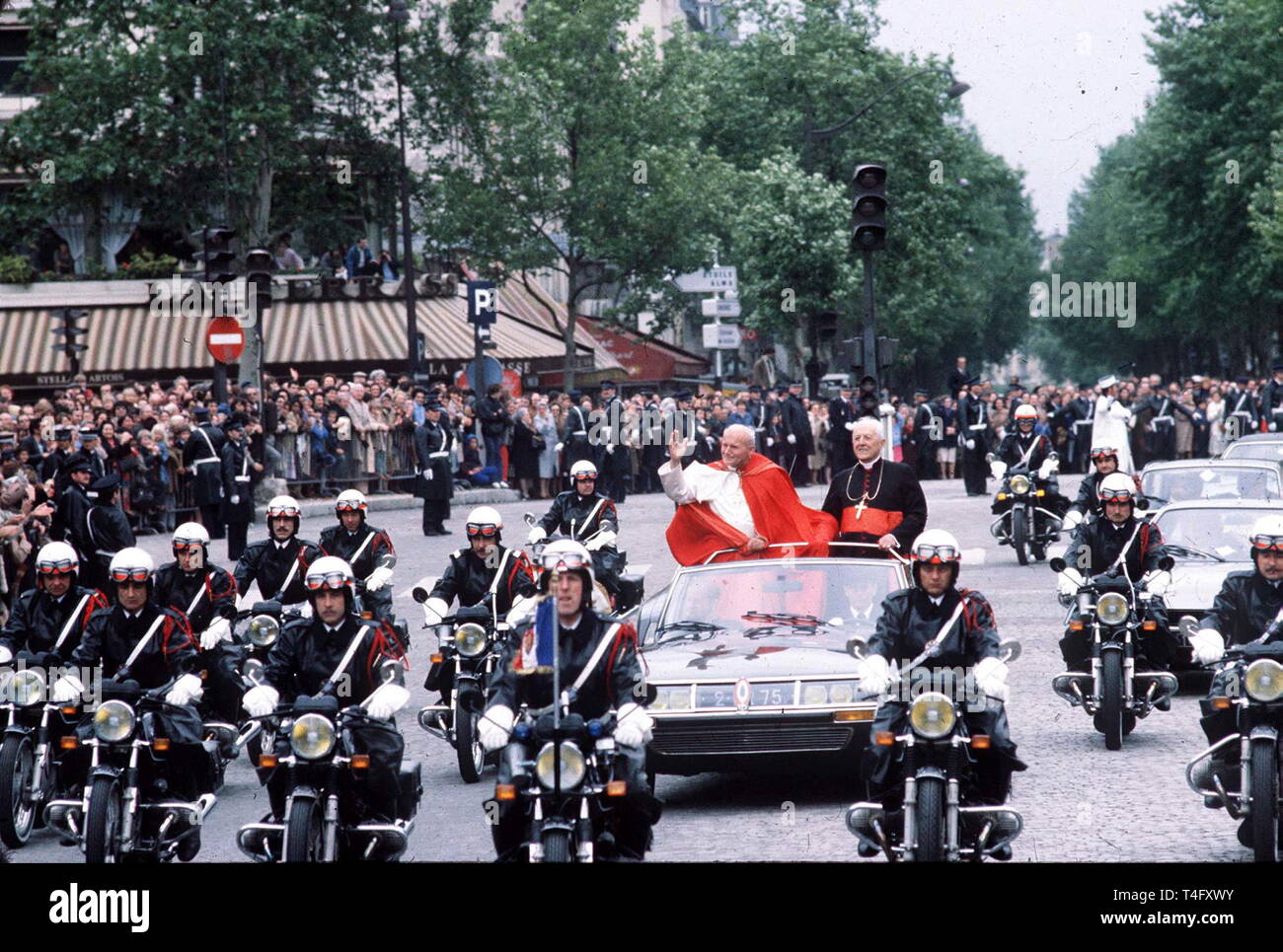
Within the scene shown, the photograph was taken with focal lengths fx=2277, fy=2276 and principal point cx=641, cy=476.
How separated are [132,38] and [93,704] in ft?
121

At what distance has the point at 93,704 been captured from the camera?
37.7 feet

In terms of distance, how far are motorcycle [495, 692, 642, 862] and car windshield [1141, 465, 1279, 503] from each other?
11.9 meters

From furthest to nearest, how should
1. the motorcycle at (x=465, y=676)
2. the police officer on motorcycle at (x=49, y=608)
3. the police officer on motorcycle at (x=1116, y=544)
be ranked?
the police officer on motorcycle at (x=1116, y=544), the motorcycle at (x=465, y=676), the police officer on motorcycle at (x=49, y=608)

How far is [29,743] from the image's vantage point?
11523 millimetres

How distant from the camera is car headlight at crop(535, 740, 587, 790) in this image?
8523 mm

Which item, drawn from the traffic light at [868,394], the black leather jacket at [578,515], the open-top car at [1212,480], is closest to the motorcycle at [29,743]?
the black leather jacket at [578,515]

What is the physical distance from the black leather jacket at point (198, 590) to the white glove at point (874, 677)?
5204 mm

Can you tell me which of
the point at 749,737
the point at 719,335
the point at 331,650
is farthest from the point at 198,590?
the point at 719,335

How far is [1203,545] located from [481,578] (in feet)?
18.0

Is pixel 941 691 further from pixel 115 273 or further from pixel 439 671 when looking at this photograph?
pixel 115 273

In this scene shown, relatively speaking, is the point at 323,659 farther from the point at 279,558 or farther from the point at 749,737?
the point at 279,558

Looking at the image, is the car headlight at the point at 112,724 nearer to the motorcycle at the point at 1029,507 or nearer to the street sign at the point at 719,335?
the motorcycle at the point at 1029,507

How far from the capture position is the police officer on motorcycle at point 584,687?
28.9 feet

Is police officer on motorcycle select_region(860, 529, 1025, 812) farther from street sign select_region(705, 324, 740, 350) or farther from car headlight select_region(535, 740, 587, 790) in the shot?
street sign select_region(705, 324, 740, 350)
